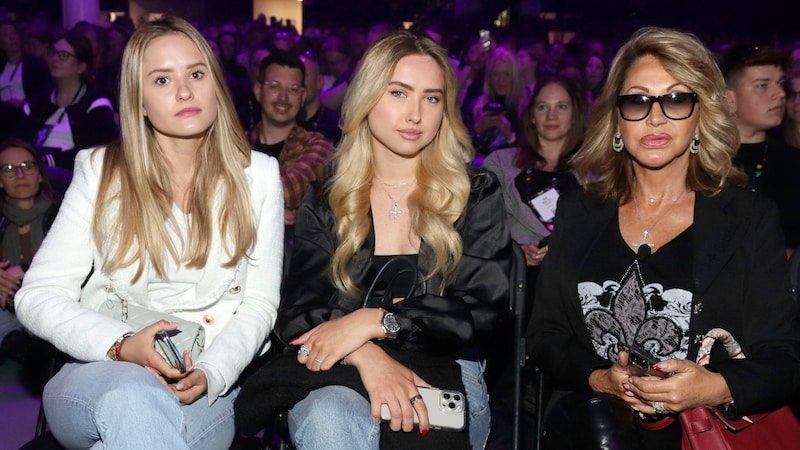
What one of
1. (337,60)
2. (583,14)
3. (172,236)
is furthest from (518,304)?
(583,14)

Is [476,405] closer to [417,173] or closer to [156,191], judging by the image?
[417,173]

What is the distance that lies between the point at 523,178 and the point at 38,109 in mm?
4845

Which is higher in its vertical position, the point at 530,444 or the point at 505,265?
the point at 505,265

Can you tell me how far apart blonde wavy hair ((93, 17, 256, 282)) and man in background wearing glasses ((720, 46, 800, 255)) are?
276 cm

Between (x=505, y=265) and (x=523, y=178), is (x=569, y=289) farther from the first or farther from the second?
(x=523, y=178)

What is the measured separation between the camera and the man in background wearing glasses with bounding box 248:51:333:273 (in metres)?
5.11

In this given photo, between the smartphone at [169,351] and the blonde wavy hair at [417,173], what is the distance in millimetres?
688

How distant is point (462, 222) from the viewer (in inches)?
125

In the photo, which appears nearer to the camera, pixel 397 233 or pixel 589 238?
pixel 589 238

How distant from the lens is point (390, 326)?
112 inches

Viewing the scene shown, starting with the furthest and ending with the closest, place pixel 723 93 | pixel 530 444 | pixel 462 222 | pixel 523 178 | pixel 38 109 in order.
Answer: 1. pixel 38 109
2. pixel 523 178
3. pixel 530 444
4. pixel 462 222
5. pixel 723 93

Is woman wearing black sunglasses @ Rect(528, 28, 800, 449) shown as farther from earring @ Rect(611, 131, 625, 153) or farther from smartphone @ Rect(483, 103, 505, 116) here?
smartphone @ Rect(483, 103, 505, 116)

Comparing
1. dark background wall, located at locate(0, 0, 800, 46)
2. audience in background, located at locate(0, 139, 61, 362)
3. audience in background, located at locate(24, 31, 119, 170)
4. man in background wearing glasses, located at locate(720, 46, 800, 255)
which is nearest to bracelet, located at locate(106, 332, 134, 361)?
audience in background, located at locate(0, 139, 61, 362)

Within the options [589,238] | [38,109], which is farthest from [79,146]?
[589,238]
